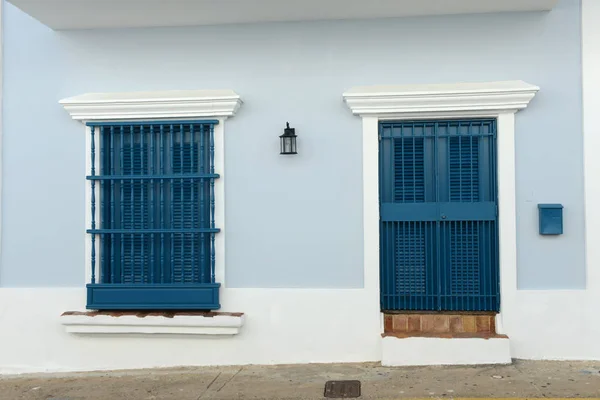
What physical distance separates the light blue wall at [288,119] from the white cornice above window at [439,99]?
12 cm

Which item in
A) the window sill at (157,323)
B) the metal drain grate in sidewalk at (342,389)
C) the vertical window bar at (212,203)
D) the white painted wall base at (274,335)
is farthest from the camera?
the vertical window bar at (212,203)

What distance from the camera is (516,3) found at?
5379 mm

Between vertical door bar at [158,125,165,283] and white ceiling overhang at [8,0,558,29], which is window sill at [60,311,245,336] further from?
white ceiling overhang at [8,0,558,29]

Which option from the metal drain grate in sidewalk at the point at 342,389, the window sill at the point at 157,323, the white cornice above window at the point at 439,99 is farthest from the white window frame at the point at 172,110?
the metal drain grate in sidewalk at the point at 342,389

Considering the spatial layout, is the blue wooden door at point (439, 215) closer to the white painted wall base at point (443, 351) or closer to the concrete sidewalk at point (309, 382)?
the white painted wall base at point (443, 351)

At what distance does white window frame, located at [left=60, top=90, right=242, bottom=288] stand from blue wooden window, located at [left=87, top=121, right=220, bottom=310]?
0.06m

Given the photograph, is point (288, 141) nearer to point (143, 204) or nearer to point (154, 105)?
point (154, 105)

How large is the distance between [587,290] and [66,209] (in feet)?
17.1

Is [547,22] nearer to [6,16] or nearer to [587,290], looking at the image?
[587,290]

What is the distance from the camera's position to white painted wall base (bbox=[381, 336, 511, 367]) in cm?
538

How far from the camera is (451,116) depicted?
5605mm

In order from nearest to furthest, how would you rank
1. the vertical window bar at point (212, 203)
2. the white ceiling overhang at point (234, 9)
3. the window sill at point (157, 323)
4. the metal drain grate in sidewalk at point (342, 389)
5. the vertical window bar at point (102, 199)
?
1. the metal drain grate in sidewalk at point (342, 389)
2. the white ceiling overhang at point (234, 9)
3. the window sill at point (157, 323)
4. the vertical window bar at point (212, 203)
5. the vertical window bar at point (102, 199)

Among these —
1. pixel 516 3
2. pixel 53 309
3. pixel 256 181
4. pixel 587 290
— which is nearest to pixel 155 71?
pixel 256 181

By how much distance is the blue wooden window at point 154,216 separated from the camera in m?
5.75
